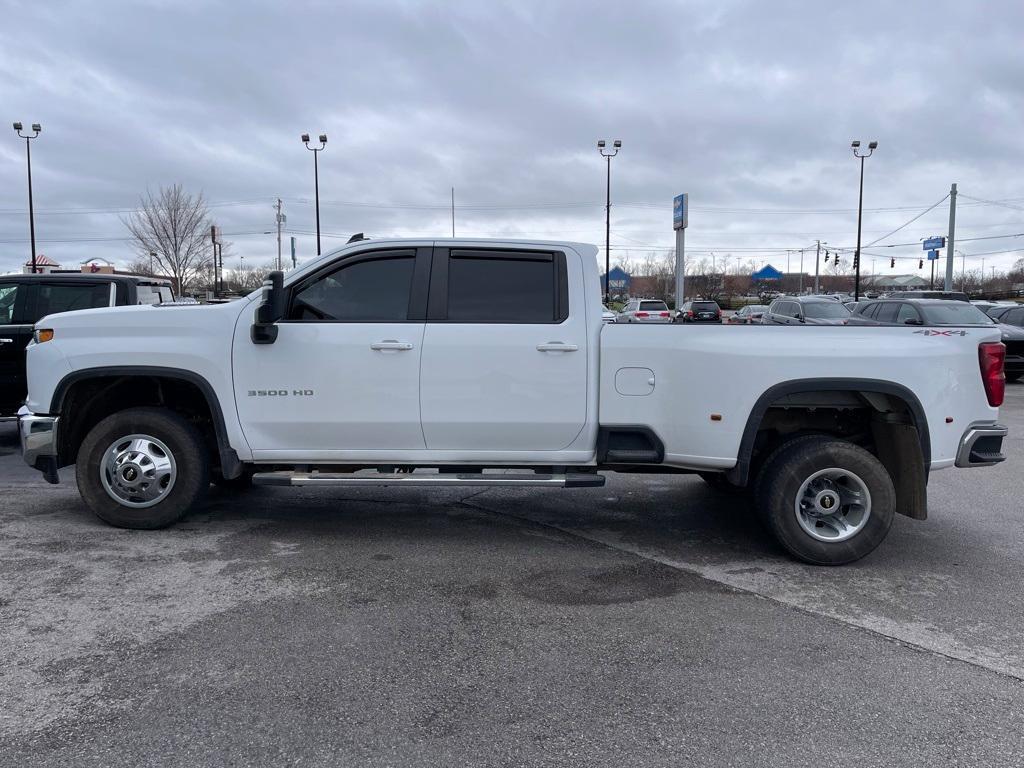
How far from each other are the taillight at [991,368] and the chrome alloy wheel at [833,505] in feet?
3.30

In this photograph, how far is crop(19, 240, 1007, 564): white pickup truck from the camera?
5070mm

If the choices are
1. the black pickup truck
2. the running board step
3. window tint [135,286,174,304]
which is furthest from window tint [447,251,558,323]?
the black pickup truck

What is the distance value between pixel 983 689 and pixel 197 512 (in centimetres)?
543

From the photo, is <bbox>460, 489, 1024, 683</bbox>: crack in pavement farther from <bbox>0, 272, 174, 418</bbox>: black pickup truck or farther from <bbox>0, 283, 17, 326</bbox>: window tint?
<bbox>0, 283, 17, 326</bbox>: window tint

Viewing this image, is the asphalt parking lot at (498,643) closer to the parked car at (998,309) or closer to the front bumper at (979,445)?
the front bumper at (979,445)

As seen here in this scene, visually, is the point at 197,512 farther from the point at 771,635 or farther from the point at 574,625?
the point at 771,635

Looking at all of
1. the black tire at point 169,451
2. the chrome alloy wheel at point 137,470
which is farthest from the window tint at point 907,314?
the chrome alloy wheel at point 137,470

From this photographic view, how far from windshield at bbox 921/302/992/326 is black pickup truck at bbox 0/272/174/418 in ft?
48.8

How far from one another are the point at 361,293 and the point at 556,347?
4.60 feet

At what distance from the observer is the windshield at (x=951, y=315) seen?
16.4 meters

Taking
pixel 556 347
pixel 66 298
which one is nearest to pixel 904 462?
pixel 556 347

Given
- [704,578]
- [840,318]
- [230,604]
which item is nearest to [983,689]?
[704,578]

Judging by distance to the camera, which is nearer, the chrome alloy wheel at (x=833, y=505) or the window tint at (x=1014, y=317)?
the chrome alloy wheel at (x=833, y=505)

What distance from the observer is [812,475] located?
16.7 ft
